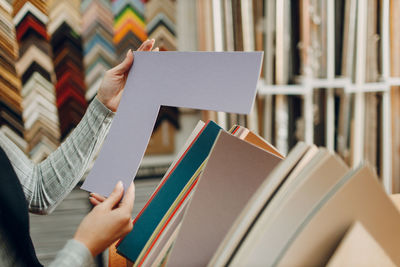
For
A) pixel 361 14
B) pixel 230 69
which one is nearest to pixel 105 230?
pixel 230 69

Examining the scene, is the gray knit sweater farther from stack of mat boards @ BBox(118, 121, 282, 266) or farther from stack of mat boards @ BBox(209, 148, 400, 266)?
stack of mat boards @ BBox(209, 148, 400, 266)

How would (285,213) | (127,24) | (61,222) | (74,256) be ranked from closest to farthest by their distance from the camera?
1. (285,213)
2. (74,256)
3. (127,24)
4. (61,222)

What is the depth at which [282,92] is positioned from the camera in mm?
2000

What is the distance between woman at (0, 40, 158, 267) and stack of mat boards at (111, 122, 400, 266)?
149 mm

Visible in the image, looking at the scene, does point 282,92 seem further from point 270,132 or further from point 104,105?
point 104,105

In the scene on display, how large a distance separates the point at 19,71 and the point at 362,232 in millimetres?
2036

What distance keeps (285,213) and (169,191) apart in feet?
0.85

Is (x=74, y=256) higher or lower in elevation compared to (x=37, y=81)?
lower

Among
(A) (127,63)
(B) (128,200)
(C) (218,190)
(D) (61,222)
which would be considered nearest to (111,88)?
(A) (127,63)

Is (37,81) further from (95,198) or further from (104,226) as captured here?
(104,226)

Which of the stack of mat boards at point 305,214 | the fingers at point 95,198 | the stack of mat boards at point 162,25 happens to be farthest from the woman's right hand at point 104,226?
the stack of mat boards at point 162,25

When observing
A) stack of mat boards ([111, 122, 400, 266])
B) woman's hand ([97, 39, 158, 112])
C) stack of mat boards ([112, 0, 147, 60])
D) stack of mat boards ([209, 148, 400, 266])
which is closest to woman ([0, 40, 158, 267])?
woman's hand ([97, 39, 158, 112])

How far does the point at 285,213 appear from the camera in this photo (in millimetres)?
342

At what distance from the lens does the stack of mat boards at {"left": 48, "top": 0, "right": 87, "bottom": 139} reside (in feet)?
6.15
